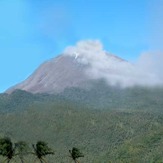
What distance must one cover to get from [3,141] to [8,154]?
2.65 metres

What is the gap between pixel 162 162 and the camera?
178 metres

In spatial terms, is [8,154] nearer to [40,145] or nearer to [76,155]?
[40,145]

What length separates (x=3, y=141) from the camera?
87.5 metres

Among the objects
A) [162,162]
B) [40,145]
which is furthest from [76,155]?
[162,162]

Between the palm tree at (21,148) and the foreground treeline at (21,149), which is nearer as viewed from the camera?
the foreground treeline at (21,149)

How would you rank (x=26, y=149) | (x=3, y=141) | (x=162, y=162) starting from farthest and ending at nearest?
(x=162, y=162), (x=26, y=149), (x=3, y=141)

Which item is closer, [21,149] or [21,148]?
[21,148]

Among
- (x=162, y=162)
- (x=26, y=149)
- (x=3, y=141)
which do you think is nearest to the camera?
(x=3, y=141)

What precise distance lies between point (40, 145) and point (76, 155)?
969cm

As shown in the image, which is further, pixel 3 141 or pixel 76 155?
pixel 76 155

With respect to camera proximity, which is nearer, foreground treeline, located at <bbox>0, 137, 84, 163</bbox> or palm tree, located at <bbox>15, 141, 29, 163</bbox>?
foreground treeline, located at <bbox>0, 137, 84, 163</bbox>

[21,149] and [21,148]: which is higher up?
[21,148]

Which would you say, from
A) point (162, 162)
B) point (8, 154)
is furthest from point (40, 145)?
point (162, 162)

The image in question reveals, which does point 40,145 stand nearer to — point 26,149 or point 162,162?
point 26,149
